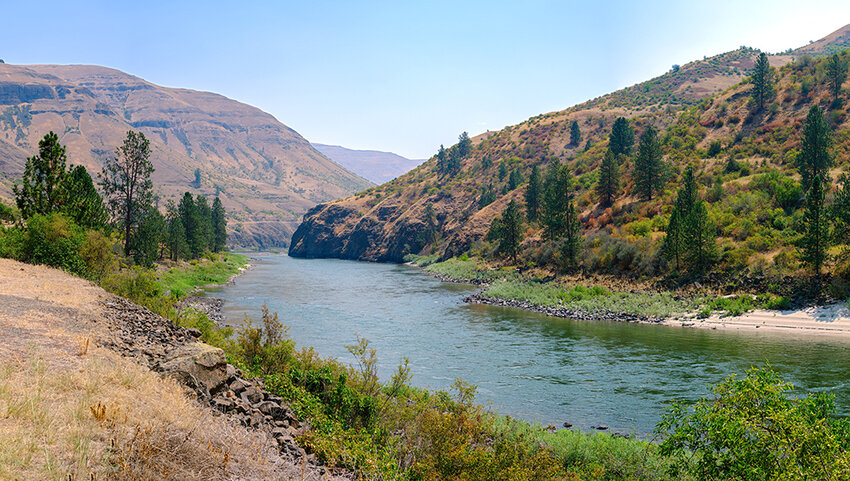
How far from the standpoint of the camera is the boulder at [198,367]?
856 centimetres

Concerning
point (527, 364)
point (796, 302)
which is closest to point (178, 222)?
point (527, 364)

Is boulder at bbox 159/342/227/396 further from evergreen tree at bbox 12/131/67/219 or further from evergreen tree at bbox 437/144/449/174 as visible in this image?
evergreen tree at bbox 437/144/449/174

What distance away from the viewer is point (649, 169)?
5397 cm

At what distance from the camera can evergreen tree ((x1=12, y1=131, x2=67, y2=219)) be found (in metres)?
30.2

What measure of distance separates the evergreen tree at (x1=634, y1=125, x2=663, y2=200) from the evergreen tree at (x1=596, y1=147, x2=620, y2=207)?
12.3 ft

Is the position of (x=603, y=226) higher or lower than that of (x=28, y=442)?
higher

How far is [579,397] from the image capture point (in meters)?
18.3

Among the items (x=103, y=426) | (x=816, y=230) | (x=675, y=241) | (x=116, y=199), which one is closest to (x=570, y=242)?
(x=675, y=241)

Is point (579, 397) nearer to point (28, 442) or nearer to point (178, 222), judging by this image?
point (28, 442)

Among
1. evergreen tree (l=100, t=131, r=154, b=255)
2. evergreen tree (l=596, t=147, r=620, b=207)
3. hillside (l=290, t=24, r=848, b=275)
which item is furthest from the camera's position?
evergreen tree (l=596, t=147, r=620, b=207)

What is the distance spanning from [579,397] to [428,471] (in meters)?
11.6

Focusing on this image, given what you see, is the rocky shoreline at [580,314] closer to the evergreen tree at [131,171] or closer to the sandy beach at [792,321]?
the sandy beach at [792,321]

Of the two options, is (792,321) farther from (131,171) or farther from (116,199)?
(116,199)

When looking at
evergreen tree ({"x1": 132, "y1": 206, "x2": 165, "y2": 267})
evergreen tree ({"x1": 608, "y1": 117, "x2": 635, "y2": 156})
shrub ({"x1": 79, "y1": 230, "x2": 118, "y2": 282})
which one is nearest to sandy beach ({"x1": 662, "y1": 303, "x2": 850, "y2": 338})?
shrub ({"x1": 79, "y1": 230, "x2": 118, "y2": 282})
